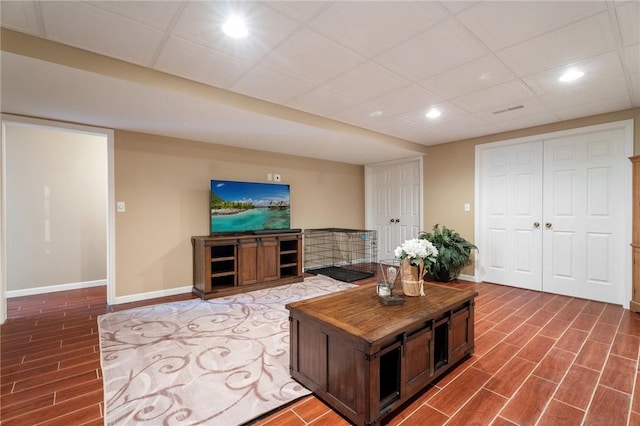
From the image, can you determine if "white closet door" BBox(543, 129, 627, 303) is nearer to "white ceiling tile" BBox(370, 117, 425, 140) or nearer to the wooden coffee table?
"white ceiling tile" BBox(370, 117, 425, 140)

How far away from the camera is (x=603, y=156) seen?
368cm

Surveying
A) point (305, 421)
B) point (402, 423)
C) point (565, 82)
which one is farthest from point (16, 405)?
point (565, 82)

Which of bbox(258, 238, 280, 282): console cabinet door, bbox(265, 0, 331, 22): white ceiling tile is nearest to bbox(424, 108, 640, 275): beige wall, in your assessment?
bbox(258, 238, 280, 282): console cabinet door

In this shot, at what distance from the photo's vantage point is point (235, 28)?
1895 millimetres

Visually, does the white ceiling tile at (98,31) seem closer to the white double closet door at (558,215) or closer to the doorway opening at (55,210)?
the doorway opening at (55,210)

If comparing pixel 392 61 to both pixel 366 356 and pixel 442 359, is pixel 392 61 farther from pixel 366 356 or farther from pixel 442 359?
pixel 442 359

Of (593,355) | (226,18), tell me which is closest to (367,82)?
(226,18)

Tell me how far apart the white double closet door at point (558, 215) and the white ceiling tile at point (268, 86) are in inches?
135

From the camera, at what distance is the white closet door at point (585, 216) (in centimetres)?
359

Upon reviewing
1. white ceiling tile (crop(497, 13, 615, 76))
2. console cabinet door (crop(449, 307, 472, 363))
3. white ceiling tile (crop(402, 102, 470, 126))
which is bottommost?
console cabinet door (crop(449, 307, 472, 363))

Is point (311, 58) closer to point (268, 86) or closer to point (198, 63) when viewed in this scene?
point (268, 86)

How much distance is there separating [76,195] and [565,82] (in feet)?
21.1

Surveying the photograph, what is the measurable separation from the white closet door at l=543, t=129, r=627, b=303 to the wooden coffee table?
9.21ft

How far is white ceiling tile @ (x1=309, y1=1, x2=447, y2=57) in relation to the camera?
67.8 inches
